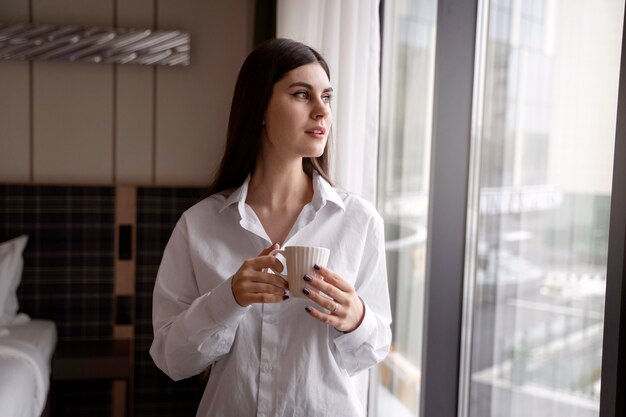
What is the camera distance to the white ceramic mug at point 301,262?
4.09ft

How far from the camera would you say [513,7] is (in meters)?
1.97

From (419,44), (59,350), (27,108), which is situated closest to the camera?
(419,44)

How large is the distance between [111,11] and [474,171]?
2.23 m

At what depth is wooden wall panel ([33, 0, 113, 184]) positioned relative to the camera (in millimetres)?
3477

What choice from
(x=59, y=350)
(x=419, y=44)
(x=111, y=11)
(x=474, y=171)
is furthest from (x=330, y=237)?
(x=111, y=11)

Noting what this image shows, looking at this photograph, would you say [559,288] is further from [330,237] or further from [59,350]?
[59,350]

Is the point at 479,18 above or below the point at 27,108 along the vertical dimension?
above

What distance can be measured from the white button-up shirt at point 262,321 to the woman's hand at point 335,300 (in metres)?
0.03

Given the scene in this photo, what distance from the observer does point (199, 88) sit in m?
3.62

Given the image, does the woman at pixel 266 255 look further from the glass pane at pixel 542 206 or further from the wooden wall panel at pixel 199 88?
the wooden wall panel at pixel 199 88

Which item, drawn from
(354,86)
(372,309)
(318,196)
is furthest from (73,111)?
(372,309)

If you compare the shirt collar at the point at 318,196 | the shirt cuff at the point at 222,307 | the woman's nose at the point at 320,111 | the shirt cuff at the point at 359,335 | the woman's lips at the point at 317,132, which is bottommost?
the shirt cuff at the point at 359,335

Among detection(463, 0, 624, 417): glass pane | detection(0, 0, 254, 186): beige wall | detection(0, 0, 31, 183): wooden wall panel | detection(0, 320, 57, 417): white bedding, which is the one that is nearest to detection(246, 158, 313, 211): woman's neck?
detection(463, 0, 624, 417): glass pane


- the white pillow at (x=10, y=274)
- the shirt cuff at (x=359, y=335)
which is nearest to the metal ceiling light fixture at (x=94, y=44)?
the white pillow at (x=10, y=274)
